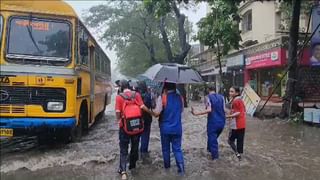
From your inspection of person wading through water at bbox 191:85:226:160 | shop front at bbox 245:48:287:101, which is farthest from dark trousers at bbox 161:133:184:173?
shop front at bbox 245:48:287:101

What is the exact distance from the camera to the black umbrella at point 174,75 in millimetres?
7836

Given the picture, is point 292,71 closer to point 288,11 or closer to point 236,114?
point 236,114

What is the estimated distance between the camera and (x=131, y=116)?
7379mm

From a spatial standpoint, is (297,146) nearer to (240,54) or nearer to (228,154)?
(228,154)

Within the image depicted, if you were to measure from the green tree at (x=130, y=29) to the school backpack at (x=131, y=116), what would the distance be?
32.7m

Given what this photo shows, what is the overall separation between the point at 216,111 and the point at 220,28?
12.7 metres

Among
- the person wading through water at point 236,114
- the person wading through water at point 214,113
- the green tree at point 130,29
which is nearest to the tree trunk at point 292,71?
the person wading through water at point 236,114

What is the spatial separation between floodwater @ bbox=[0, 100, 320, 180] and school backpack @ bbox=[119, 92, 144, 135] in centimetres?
87

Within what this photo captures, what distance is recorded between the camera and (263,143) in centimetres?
1182

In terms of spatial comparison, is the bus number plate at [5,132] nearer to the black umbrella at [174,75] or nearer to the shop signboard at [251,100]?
the black umbrella at [174,75]

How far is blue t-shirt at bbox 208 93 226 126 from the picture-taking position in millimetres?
8742

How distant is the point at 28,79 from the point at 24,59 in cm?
41

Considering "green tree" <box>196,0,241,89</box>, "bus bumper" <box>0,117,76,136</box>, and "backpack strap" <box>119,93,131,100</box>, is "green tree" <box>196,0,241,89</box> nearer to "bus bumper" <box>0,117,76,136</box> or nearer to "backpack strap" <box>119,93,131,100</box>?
"bus bumper" <box>0,117,76,136</box>

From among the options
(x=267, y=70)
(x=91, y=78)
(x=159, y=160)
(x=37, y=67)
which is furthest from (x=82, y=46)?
(x=267, y=70)
